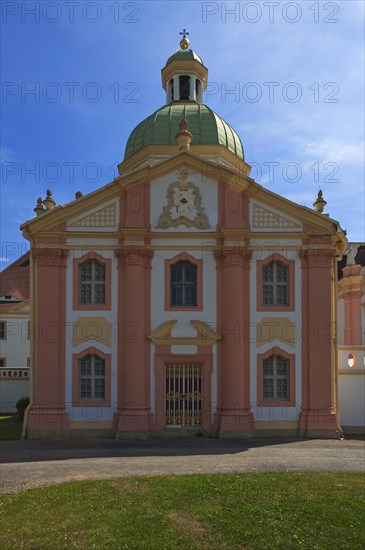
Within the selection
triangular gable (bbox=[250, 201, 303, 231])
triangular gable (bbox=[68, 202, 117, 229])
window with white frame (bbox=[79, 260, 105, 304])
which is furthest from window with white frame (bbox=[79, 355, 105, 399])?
triangular gable (bbox=[250, 201, 303, 231])

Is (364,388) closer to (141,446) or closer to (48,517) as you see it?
(141,446)

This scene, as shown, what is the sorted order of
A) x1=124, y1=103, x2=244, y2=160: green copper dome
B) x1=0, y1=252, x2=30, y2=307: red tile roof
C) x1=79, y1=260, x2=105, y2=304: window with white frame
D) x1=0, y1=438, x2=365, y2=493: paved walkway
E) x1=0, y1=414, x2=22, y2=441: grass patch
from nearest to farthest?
1. x1=0, y1=438, x2=365, y2=493: paved walkway
2. x1=0, y1=414, x2=22, y2=441: grass patch
3. x1=79, y1=260, x2=105, y2=304: window with white frame
4. x1=124, y1=103, x2=244, y2=160: green copper dome
5. x1=0, y1=252, x2=30, y2=307: red tile roof

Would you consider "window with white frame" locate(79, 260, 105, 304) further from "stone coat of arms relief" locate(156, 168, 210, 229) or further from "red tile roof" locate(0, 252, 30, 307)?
"red tile roof" locate(0, 252, 30, 307)

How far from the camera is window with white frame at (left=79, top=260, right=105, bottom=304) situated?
19.7 metres

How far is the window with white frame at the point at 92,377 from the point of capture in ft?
63.6

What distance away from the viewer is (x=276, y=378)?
19594 mm

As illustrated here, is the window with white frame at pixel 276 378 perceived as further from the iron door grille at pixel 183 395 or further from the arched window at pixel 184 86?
the arched window at pixel 184 86

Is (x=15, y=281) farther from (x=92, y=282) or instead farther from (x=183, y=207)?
(x=183, y=207)

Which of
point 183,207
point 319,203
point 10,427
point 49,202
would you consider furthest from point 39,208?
point 319,203

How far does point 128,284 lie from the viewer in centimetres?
1927

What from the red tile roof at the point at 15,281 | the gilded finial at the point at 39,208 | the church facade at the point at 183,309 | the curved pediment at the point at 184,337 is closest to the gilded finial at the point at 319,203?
the church facade at the point at 183,309

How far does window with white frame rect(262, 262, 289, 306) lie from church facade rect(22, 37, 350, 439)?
0.13 ft

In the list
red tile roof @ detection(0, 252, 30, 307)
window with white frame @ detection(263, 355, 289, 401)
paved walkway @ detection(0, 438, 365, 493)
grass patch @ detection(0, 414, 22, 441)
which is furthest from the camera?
red tile roof @ detection(0, 252, 30, 307)

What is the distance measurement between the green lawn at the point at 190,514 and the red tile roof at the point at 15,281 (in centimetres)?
Answer: 3680
